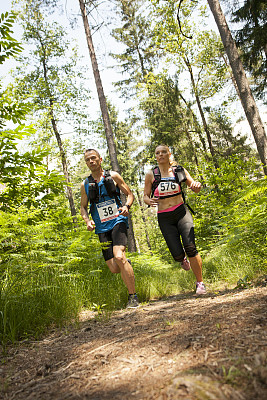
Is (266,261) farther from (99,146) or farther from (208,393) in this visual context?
(99,146)

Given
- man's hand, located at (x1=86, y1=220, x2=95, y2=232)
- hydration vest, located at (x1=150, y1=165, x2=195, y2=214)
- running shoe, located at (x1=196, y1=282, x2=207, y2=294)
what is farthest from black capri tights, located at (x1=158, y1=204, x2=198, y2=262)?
man's hand, located at (x1=86, y1=220, x2=95, y2=232)

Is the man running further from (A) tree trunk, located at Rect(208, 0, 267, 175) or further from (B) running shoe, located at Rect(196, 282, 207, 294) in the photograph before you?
(A) tree trunk, located at Rect(208, 0, 267, 175)

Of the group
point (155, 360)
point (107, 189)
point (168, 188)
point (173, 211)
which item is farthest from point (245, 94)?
point (155, 360)

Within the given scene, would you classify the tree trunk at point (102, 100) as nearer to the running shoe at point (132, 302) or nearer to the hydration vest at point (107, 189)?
the hydration vest at point (107, 189)

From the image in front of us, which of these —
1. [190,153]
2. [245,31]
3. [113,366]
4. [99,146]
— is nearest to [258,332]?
[113,366]

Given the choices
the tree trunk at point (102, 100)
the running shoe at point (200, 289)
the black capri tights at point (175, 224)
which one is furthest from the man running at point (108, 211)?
the tree trunk at point (102, 100)

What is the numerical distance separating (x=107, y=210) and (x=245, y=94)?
5.22m

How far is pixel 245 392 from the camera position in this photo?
1.21 metres

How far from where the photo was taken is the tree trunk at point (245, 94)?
7.13 meters

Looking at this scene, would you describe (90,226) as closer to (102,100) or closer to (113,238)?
(113,238)

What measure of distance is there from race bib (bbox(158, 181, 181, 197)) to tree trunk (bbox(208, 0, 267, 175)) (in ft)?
11.6

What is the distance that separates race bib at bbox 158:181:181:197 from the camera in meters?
4.37

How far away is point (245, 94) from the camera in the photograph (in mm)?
7297

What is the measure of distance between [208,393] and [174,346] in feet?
2.42
